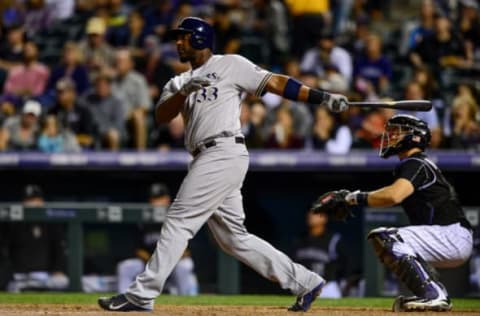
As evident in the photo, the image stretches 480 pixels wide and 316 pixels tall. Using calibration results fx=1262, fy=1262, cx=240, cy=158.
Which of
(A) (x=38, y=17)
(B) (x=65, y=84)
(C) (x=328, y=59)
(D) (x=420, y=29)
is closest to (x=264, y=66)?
(C) (x=328, y=59)

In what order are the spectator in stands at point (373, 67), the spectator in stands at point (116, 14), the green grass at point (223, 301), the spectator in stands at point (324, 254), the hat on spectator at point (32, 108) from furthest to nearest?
the spectator in stands at point (116, 14) → the spectator in stands at point (373, 67) → the hat on spectator at point (32, 108) → the spectator in stands at point (324, 254) → the green grass at point (223, 301)

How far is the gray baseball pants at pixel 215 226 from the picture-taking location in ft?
24.0

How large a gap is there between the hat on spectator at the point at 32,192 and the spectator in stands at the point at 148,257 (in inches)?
45.8

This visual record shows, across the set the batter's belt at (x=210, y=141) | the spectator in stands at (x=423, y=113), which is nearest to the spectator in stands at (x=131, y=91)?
the spectator in stands at (x=423, y=113)

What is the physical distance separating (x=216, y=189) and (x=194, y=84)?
24.9 inches

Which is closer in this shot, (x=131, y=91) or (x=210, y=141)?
(x=210, y=141)

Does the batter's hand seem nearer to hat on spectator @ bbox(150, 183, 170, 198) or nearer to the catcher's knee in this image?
the catcher's knee

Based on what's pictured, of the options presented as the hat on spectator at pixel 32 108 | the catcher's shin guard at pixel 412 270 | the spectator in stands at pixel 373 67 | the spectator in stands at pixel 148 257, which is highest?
the spectator in stands at pixel 373 67

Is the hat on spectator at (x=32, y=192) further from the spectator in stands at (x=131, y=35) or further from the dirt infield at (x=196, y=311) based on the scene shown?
the dirt infield at (x=196, y=311)

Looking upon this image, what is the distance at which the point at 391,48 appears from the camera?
1468 centimetres

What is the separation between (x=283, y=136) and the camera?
41.3 feet

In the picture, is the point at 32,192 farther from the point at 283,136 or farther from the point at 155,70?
the point at 283,136

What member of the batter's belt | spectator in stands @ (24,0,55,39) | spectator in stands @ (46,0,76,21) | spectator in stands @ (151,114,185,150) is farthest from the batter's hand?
spectator in stands @ (46,0,76,21)

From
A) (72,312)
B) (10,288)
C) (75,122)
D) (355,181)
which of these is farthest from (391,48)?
(72,312)
